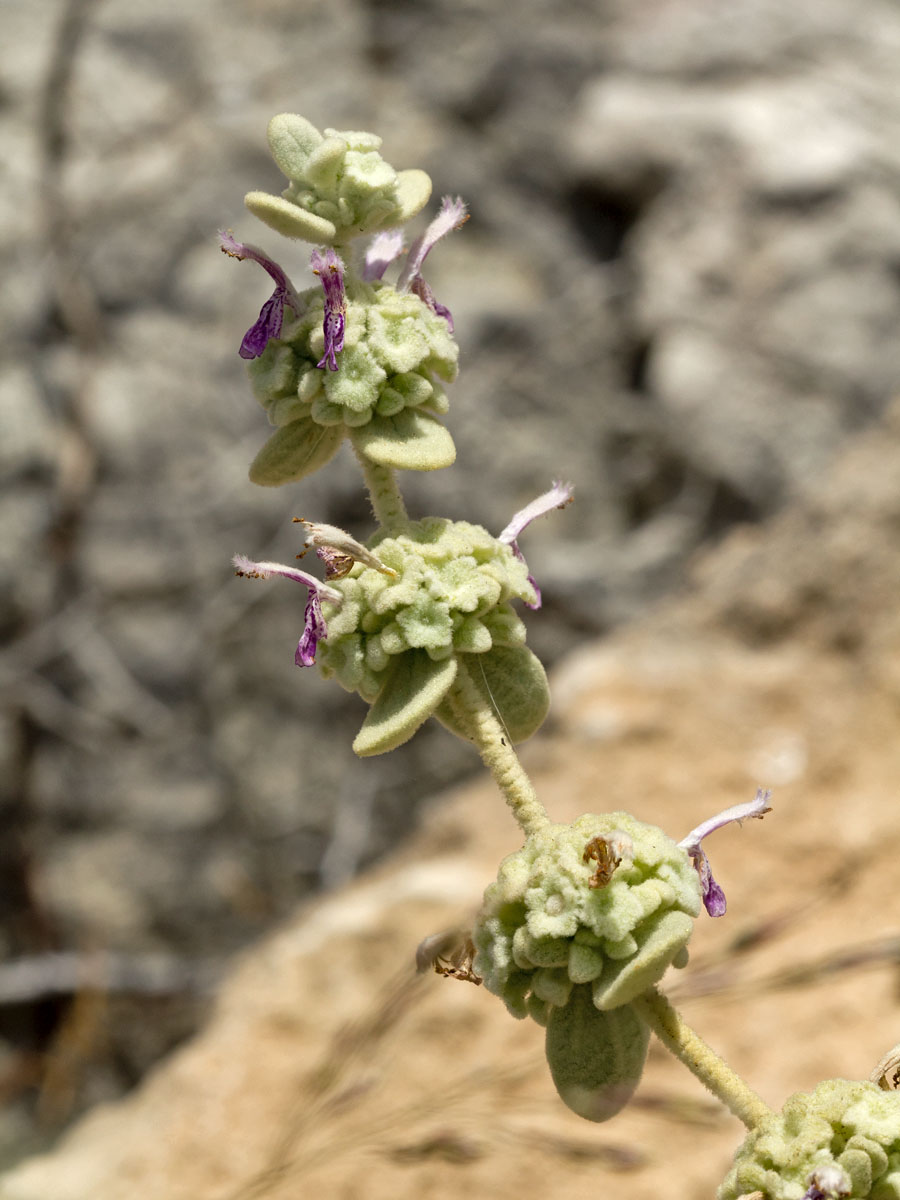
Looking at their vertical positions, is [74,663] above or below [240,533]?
below

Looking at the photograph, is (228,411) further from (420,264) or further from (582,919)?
(582,919)

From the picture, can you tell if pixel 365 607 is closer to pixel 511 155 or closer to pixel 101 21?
pixel 511 155

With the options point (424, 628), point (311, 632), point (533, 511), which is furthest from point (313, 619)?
point (533, 511)

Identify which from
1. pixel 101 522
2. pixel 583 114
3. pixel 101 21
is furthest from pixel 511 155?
pixel 101 522

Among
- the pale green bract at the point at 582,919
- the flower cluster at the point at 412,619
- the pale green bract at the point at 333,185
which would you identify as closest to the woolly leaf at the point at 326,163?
the pale green bract at the point at 333,185

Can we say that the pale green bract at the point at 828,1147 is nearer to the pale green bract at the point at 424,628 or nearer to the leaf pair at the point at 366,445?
the pale green bract at the point at 424,628

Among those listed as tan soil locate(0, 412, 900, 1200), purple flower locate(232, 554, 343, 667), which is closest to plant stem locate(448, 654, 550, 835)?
purple flower locate(232, 554, 343, 667)
